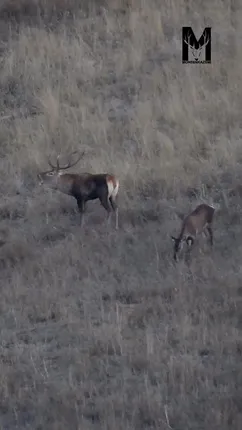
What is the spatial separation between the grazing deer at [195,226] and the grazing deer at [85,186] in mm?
1458

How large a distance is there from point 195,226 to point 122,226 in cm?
148

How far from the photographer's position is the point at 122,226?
13133 millimetres

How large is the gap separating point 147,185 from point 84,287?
3408mm

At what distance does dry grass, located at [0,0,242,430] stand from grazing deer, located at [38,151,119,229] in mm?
269

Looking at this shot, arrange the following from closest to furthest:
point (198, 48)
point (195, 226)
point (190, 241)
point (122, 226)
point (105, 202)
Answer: point (190, 241) → point (195, 226) → point (122, 226) → point (105, 202) → point (198, 48)

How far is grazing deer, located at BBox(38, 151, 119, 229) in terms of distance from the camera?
13.4m

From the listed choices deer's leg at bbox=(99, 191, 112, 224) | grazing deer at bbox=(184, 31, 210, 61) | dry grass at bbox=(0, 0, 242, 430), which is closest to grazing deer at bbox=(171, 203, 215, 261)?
dry grass at bbox=(0, 0, 242, 430)

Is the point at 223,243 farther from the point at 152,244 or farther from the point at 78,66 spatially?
the point at 78,66

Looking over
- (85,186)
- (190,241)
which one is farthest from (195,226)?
(85,186)

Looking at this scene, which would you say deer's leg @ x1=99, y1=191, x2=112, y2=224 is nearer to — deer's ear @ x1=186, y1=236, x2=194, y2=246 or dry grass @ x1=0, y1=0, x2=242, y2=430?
dry grass @ x1=0, y1=0, x2=242, y2=430

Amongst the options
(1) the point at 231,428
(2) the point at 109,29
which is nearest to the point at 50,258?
(1) the point at 231,428

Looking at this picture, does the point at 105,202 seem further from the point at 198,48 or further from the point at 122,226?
the point at 198,48

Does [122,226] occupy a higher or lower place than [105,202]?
lower

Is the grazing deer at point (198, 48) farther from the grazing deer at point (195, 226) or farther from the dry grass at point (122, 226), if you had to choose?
the grazing deer at point (195, 226)
